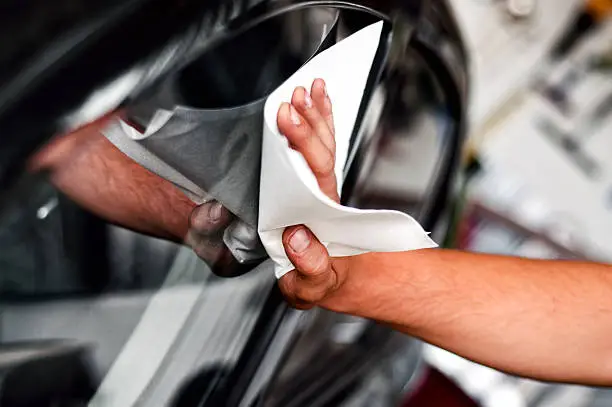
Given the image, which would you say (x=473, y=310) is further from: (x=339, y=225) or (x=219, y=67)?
(x=219, y=67)

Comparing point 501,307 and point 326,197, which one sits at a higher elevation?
point 326,197

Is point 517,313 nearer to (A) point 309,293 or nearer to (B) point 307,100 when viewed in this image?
(A) point 309,293

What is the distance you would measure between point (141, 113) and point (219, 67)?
79 millimetres

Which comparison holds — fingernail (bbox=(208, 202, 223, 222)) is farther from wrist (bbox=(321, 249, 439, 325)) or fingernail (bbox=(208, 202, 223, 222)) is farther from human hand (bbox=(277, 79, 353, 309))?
wrist (bbox=(321, 249, 439, 325))

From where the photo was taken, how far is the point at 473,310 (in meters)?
0.83

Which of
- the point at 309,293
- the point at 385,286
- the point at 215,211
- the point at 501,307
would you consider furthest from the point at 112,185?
the point at 501,307

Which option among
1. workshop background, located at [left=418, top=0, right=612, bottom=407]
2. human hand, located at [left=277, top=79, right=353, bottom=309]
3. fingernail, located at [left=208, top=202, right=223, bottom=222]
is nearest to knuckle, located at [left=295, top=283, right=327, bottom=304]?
human hand, located at [left=277, top=79, right=353, bottom=309]

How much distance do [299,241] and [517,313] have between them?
340 millimetres

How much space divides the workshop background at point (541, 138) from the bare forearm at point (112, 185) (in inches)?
34.8

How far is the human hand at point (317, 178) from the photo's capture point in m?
0.52

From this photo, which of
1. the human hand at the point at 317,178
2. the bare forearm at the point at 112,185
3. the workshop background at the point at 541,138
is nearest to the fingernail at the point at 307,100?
the human hand at the point at 317,178

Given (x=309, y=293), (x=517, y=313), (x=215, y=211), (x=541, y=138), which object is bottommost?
(x=541, y=138)

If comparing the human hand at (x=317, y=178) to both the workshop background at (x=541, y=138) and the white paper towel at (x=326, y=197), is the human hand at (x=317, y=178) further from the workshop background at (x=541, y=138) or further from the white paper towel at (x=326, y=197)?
the workshop background at (x=541, y=138)

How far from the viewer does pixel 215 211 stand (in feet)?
1.90
